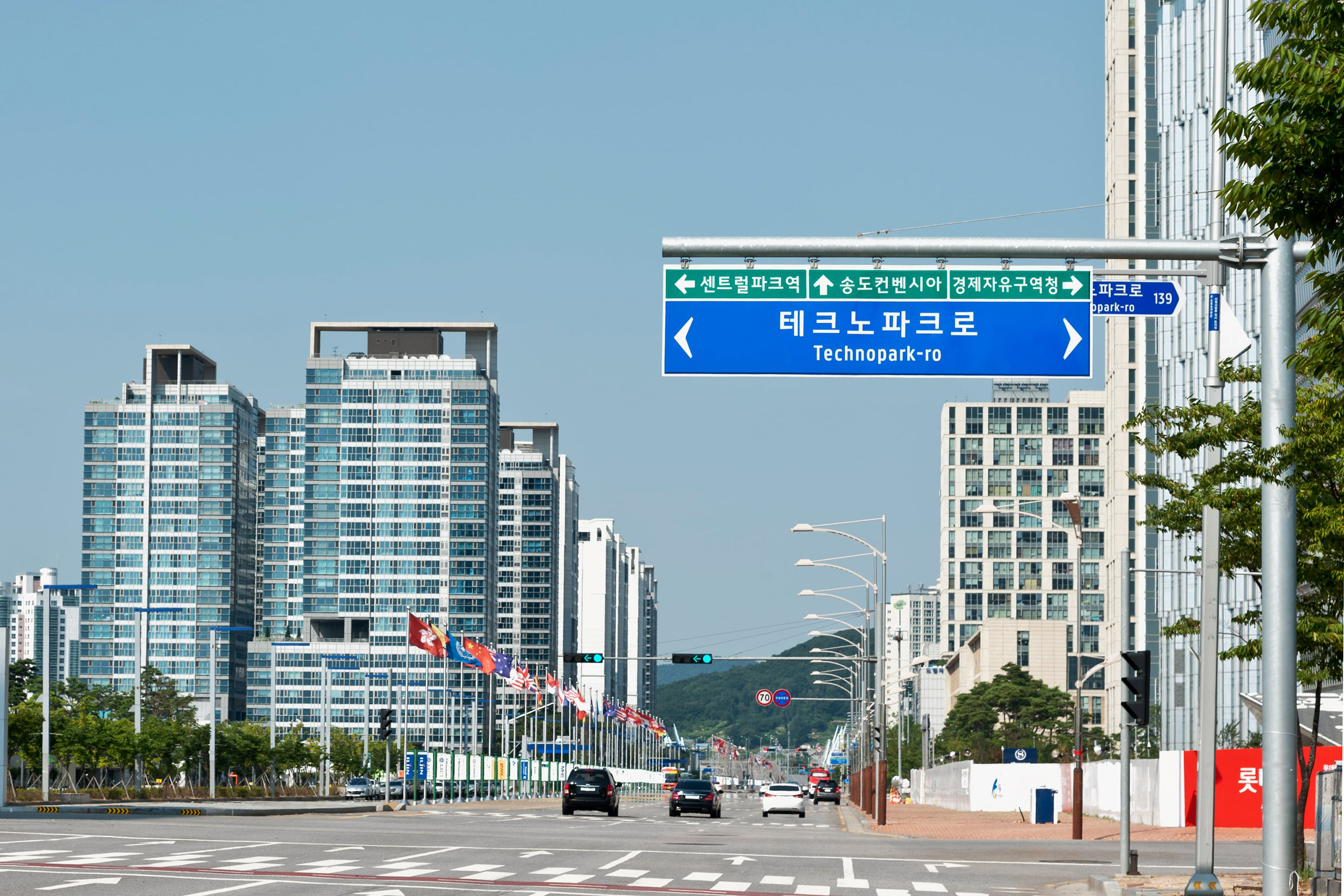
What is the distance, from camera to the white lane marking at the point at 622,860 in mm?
26422

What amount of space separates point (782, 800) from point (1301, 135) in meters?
60.1

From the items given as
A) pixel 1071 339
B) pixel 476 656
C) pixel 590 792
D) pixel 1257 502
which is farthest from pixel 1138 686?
pixel 476 656

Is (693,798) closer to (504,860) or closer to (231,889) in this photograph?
(504,860)

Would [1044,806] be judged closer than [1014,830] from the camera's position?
No

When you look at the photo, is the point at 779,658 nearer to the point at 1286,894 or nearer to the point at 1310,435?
the point at 1310,435

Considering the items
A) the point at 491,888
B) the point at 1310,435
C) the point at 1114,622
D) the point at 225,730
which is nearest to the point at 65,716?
the point at 225,730

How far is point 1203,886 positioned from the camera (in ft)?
63.0

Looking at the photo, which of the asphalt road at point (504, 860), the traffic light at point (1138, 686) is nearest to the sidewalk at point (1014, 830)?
the asphalt road at point (504, 860)

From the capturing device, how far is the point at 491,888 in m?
21.1

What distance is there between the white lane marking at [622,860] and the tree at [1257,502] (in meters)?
9.35

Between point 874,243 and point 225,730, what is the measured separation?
95.0 metres

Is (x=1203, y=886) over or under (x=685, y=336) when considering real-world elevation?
under

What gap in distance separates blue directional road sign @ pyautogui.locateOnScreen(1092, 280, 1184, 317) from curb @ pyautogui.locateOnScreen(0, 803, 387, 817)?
36.3 metres

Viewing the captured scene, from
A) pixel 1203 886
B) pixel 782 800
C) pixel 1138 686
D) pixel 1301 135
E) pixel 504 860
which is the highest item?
pixel 1301 135
